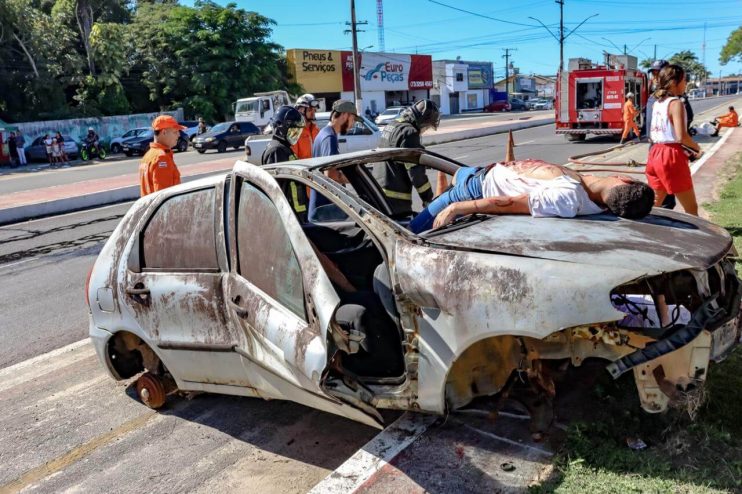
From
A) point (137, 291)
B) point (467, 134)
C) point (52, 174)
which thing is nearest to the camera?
point (137, 291)

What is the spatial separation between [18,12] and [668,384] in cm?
4060

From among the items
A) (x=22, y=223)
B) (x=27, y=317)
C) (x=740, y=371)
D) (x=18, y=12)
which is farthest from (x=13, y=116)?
(x=740, y=371)

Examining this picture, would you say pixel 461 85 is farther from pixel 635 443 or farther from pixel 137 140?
pixel 635 443

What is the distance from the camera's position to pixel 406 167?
5242mm

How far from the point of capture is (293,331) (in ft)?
10.6

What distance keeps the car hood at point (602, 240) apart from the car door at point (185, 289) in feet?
4.24

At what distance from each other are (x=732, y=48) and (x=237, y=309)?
347 ft

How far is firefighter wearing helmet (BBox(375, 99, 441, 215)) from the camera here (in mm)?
5148

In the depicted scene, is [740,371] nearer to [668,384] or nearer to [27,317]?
[668,384]

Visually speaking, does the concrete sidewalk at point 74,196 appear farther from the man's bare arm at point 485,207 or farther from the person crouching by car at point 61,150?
the man's bare arm at point 485,207

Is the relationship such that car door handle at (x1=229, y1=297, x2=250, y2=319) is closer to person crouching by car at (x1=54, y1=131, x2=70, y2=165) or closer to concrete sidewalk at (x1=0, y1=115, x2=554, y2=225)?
concrete sidewalk at (x1=0, y1=115, x2=554, y2=225)

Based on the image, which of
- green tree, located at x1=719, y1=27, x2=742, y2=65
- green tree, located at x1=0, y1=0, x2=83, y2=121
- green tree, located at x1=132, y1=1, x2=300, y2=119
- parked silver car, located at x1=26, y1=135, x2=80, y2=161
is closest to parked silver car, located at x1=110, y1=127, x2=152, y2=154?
parked silver car, located at x1=26, y1=135, x2=80, y2=161

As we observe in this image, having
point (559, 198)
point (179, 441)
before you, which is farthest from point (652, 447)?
point (179, 441)

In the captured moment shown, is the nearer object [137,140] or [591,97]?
[591,97]
